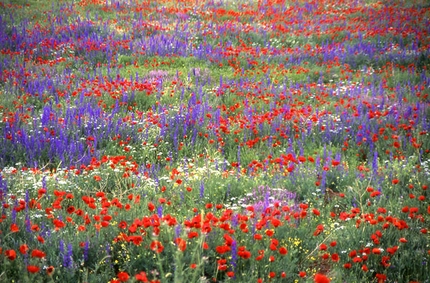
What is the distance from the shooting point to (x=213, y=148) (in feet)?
19.4

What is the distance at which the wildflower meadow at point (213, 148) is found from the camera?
3.03 metres

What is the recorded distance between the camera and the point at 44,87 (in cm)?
816

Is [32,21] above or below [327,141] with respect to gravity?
above

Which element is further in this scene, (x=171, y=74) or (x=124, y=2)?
(x=124, y=2)

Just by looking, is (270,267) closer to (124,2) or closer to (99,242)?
(99,242)

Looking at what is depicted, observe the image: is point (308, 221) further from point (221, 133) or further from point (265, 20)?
point (265, 20)

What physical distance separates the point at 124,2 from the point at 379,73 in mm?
11783

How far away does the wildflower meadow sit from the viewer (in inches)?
119

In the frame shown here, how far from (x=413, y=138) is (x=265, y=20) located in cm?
1105

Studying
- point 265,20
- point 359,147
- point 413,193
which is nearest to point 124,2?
point 265,20

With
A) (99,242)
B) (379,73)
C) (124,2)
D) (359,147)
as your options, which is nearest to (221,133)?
(359,147)

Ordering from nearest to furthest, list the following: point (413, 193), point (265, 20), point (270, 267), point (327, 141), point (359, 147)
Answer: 1. point (270, 267)
2. point (413, 193)
3. point (359, 147)
4. point (327, 141)
5. point (265, 20)

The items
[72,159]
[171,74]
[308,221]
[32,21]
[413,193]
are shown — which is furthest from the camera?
[32,21]

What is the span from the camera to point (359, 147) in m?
5.81
